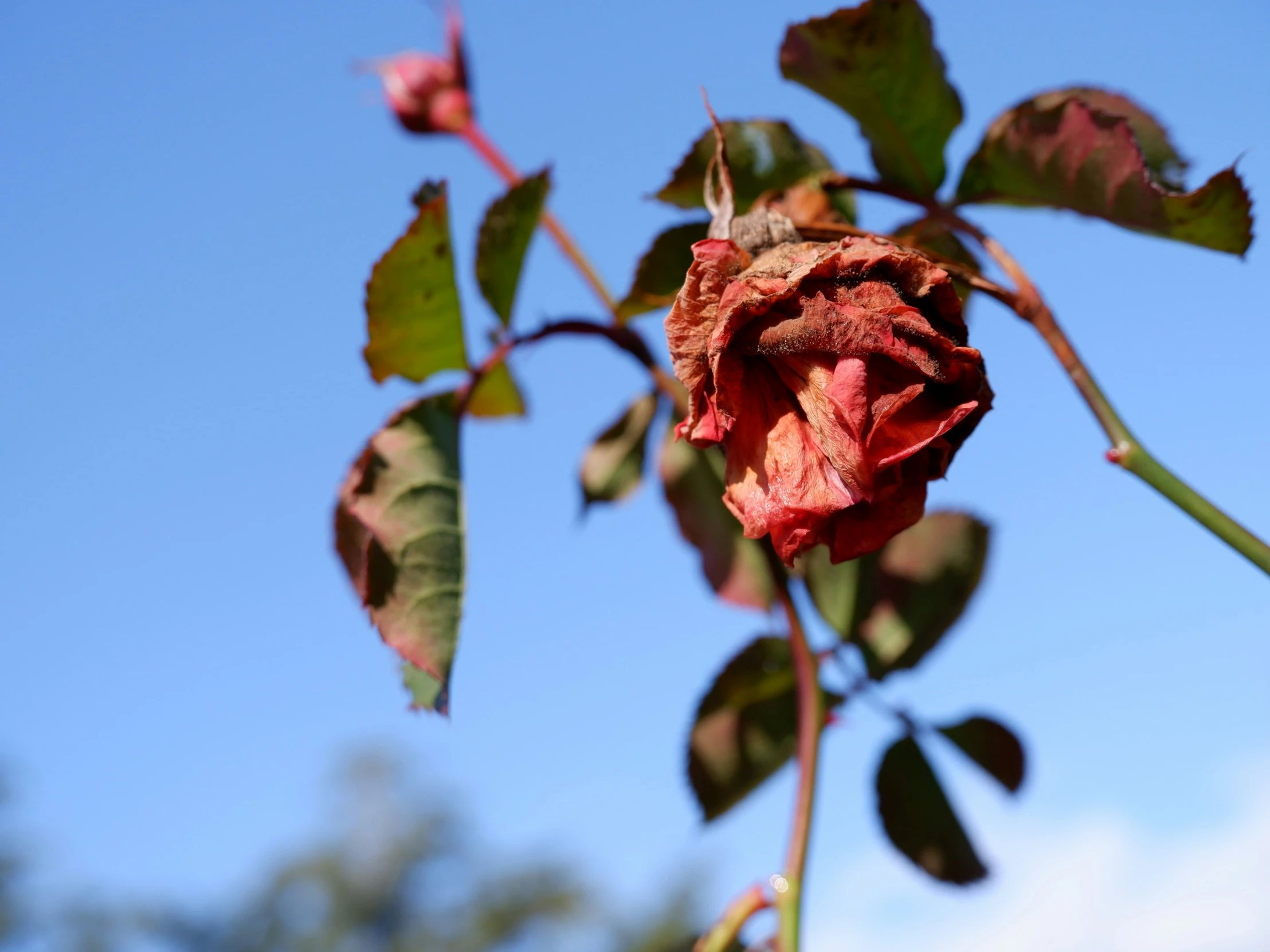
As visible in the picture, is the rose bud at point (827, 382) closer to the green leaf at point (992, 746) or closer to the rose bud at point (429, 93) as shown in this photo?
the green leaf at point (992, 746)

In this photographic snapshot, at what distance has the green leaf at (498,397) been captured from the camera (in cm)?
93

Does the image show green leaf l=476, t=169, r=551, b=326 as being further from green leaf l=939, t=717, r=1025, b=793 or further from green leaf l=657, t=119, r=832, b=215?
green leaf l=939, t=717, r=1025, b=793

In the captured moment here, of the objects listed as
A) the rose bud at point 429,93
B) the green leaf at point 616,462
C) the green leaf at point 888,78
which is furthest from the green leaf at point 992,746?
the rose bud at point 429,93

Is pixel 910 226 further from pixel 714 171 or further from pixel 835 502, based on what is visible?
pixel 835 502

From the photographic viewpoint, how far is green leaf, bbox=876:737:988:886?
87cm

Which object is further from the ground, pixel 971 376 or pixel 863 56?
pixel 863 56

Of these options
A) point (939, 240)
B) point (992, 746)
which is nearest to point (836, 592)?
point (992, 746)

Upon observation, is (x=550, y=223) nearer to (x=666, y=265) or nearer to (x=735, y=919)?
(x=666, y=265)

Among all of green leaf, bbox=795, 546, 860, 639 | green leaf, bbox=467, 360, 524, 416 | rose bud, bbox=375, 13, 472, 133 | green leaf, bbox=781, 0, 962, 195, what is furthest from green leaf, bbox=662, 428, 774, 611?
rose bud, bbox=375, 13, 472, 133

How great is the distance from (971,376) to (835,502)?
0.28 feet

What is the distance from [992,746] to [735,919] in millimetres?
320

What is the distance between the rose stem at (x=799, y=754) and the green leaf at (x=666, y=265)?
0.61ft

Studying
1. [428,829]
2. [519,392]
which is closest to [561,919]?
[428,829]

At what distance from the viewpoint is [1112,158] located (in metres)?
0.61
